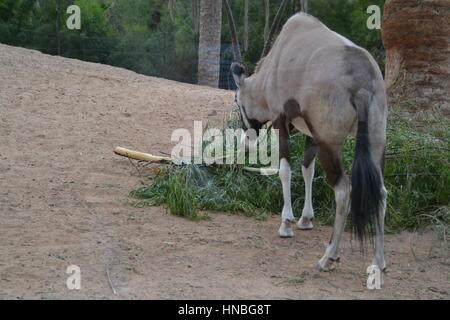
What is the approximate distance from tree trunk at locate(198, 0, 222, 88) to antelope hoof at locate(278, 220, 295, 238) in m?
8.59

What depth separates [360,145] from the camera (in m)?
4.24

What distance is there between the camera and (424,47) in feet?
24.6

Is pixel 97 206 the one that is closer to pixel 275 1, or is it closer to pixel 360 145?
pixel 360 145

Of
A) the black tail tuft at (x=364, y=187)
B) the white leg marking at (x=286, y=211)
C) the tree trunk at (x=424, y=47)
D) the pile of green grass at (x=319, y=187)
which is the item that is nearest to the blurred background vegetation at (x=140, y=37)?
the tree trunk at (x=424, y=47)

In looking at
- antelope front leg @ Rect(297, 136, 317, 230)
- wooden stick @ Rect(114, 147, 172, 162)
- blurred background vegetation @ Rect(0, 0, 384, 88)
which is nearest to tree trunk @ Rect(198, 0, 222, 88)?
blurred background vegetation @ Rect(0, 0, 384, 88)

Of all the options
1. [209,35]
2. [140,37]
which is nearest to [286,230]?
[209,35]

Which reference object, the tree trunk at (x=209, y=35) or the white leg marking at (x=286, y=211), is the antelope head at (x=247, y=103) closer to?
the white leg marking at (x=286, y=211)

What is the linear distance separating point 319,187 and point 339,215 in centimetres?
180

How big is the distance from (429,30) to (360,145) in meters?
3.83

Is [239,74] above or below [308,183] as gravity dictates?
above

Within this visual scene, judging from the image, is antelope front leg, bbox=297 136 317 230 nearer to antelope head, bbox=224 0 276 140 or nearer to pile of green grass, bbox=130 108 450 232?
pile of green grass, bbox=130 108 450 232

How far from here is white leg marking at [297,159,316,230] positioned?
5.83 m

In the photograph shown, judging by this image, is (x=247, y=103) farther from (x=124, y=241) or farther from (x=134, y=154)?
(x=124, y=241)

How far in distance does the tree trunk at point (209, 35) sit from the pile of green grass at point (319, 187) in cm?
711
